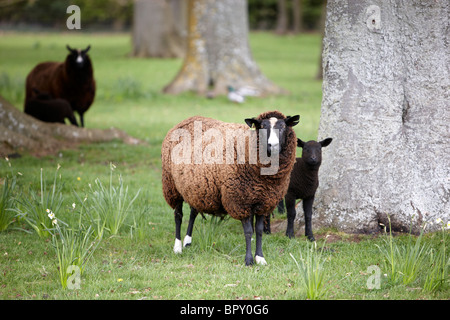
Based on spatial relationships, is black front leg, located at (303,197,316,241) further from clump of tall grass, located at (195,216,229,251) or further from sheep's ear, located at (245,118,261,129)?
sheep's ear, located at (245,118,261,129)

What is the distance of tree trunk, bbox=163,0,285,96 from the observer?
17.8 m

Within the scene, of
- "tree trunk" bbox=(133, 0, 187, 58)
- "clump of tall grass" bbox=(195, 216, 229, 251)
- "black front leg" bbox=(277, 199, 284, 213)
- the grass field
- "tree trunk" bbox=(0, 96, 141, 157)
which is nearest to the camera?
the grass field

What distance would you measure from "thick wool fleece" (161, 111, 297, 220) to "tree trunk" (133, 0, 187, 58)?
24.7 metres

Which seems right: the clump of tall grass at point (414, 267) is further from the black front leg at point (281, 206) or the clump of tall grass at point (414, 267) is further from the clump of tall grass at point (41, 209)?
the clump of tall grass at point (41, 209)

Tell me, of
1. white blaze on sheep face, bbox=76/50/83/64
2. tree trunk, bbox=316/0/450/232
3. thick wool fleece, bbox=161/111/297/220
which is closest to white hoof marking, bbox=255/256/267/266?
thick wool fleece, bbox=161/111/297/220

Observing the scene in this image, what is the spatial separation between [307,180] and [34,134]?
6.45 metres

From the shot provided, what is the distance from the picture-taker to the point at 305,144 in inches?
264

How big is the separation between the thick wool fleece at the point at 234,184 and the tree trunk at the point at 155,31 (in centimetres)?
2472

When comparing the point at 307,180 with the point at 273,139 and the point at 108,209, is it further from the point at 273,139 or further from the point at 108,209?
the point at 108,209

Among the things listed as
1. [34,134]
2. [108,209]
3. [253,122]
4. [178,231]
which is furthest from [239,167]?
[34,134]

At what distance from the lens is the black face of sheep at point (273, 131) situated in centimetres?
554

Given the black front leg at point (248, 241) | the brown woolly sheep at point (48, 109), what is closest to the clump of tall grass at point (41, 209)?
the black front leg at point (248, 241)

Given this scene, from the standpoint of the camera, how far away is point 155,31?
30.1 m
